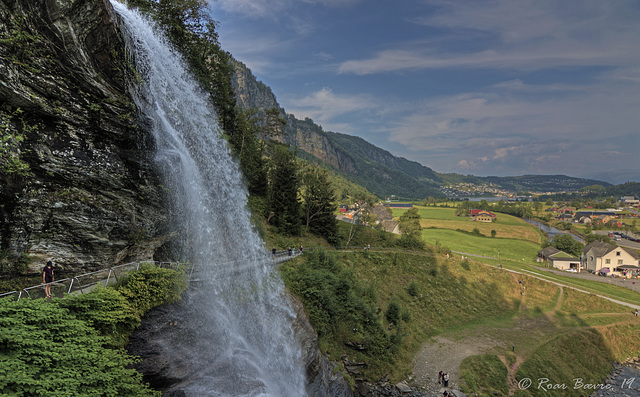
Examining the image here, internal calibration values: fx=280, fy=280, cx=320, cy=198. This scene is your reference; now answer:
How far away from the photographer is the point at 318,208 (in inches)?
1515

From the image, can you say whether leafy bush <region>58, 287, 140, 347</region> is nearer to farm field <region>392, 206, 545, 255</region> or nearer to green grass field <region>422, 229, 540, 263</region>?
farm field <region>392, 206, 545, 255</region>

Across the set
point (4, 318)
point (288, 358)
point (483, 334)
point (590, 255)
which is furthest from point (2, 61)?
point (590, 255)

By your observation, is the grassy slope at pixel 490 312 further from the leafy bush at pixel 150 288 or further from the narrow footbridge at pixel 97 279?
the leafy bush at pixel 150 288

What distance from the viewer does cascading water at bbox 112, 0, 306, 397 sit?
43.7ft

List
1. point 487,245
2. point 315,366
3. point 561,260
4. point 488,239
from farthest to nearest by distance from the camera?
point 488,239, point 487,245, point 561,260, point 315,366

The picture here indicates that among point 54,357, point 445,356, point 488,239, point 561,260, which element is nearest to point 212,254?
point 54,357

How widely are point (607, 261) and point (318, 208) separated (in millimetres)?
76000

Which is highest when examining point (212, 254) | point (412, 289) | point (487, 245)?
point (212, 254)

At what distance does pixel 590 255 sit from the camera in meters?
70.8

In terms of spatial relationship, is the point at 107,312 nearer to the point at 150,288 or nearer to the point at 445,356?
the point at 150,288

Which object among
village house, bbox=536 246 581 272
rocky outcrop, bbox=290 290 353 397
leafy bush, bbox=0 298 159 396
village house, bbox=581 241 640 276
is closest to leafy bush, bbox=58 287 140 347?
leafy bush, bbox=0 298 159 396

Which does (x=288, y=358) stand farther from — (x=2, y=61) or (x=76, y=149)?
(x=2, y=61)

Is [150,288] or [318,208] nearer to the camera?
[150,288]

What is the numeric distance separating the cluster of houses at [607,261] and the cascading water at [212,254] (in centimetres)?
7737
